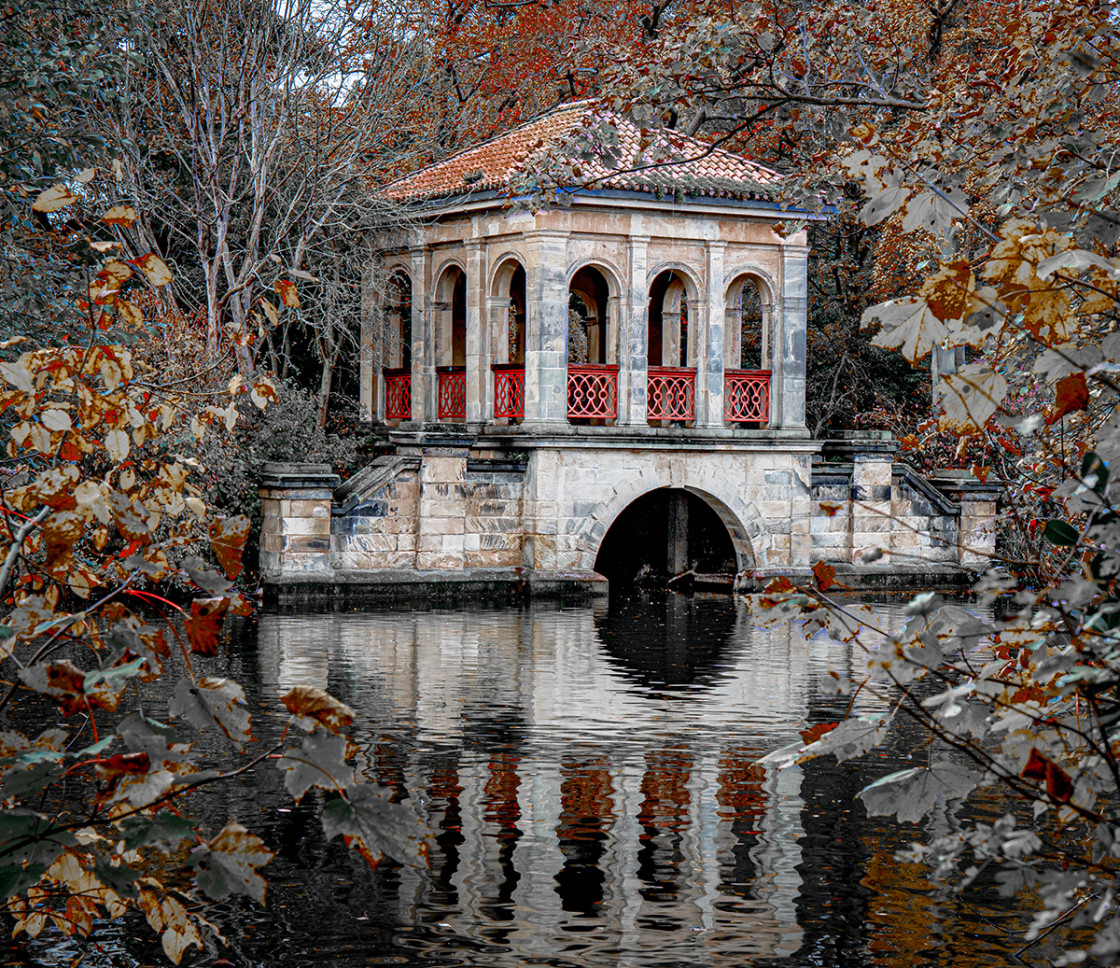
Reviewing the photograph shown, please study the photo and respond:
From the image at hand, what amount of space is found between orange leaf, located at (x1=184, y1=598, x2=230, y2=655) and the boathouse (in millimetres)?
16910

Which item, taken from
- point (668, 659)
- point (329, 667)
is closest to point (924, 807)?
point (329, 667)

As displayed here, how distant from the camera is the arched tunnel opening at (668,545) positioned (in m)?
25.2

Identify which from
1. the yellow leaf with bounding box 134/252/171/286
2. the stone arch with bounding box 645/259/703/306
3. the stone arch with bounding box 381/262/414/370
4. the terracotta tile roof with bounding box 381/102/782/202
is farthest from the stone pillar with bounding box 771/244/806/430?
the yellow leaf with bounding box 134/252/171/286

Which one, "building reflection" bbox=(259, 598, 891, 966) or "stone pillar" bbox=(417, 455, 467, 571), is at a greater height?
"stone pillar" bbox=(417, 455, 467, 571)

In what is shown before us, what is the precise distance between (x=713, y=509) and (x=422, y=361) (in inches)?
208

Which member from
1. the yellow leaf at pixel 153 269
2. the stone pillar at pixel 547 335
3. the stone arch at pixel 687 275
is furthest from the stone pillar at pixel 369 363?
the yellow leaf at pixel 153 269

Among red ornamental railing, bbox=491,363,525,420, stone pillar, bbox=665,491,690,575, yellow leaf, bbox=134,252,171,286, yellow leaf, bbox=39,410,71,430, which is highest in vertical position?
red ornamental railing, bbox=491,363,525,420

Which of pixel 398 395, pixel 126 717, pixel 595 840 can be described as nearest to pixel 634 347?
pixel 398 395

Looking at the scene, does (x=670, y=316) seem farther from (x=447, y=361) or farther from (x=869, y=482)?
(x=869, y=482)

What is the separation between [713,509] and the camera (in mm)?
24203

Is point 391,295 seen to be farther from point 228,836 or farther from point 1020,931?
point 228,836

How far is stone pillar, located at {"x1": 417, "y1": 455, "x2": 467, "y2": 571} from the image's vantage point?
70.5 ft

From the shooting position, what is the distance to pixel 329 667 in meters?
13.7

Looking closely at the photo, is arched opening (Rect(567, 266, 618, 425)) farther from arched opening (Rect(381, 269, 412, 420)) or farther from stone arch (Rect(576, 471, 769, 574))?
arched opening (Rect(381, 269, 412, 420))
